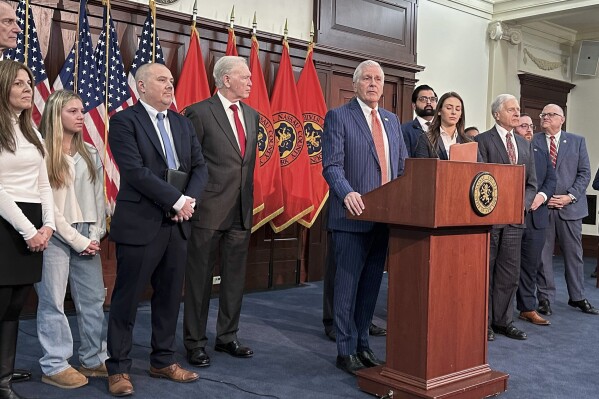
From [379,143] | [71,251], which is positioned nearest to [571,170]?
[379,143]

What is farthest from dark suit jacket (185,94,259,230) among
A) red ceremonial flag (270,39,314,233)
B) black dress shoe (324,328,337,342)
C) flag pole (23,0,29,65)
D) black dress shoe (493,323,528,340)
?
red ceremonial flag (270,39,314,233)

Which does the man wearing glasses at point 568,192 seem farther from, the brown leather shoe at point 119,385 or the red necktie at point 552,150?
the brown leather shoe at point 119,385

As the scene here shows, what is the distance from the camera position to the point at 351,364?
3314 mm

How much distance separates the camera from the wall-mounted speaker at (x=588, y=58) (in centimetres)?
954

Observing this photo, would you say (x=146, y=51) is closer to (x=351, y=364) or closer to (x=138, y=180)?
(x=138, y=180)

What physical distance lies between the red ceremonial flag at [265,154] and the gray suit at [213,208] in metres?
1.89

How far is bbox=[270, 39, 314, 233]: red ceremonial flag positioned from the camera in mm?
5793

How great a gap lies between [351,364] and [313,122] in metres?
3.15

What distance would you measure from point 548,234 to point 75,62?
12.9 ft

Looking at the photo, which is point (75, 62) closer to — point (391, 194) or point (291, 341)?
point (291, 341)

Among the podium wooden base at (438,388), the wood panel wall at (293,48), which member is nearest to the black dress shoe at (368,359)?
the podium wooden base at (438,388)

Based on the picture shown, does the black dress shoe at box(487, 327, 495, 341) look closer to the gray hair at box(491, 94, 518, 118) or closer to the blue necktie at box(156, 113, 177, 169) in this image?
the gray hair at box(491, 94, 518, 118)

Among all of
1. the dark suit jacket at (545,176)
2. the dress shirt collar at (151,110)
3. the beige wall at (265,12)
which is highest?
the beige wall at (265,12)

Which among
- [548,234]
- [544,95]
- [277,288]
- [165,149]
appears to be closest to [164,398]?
[165,149]
